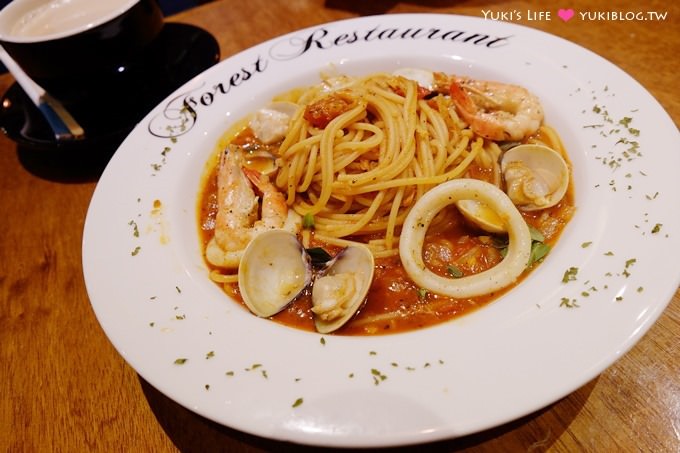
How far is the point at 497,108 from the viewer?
3.15 meters

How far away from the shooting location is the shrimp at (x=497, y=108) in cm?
300

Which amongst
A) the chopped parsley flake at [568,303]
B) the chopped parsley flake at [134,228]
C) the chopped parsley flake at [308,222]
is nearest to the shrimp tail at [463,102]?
the chopped parsley flake at [308,222]

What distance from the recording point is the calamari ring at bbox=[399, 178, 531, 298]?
91.0 inches

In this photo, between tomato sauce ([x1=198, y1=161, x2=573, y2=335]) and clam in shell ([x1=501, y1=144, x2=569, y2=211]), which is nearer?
tomato sauce ([x1=198, y1=161, x2=573, y2=335])

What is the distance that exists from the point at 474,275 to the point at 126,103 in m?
2.96

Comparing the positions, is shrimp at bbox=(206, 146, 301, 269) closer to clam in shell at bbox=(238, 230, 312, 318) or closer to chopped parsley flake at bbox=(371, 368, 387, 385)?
clam in shell at bbox=(238, 230, 312, 318)

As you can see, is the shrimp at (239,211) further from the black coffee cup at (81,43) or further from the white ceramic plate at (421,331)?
the black coffee cup at (81,43)

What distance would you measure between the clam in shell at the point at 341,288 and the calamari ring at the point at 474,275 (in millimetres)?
232

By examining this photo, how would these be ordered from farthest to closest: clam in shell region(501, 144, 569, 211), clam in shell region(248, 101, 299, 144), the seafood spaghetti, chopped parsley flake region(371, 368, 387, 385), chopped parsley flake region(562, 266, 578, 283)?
clam in shell region(248, 101, 299, 144) → clam in shell region(501, 144, 569, 211) → the seafood spaghetti → chopped parsley flake region(562, 266, 578, 283) → chopped parsley flake region(371, 368, 387, 385)

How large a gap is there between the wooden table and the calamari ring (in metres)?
0.60

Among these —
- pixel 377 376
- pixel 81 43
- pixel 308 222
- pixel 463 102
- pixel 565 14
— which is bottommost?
pixel 565 14

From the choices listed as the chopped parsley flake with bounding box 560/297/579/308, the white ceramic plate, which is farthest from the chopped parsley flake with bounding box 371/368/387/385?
the chopped parsley flake with bounding box 560/297/579/308

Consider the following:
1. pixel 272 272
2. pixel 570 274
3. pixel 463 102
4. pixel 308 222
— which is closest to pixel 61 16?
pixel 308 222

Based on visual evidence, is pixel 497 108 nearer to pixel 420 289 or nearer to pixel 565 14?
pixel 420 289
